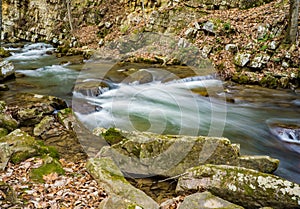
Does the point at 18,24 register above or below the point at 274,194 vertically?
below

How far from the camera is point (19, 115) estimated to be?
6836mm

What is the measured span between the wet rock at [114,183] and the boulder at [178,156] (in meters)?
0.45

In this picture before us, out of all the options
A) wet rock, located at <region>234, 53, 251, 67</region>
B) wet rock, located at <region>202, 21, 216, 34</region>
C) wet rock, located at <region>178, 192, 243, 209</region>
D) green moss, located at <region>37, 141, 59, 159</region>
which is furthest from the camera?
wet rock, located at <region>202, 21, 216, 34</region>

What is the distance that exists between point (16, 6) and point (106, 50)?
19.6 metres

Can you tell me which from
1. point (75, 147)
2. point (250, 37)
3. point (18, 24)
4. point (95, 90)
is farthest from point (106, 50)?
point (18, 24)

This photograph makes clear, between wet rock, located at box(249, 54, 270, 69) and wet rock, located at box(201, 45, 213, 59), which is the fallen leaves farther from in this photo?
wet rock, located at box(201, 45, 213, 59)

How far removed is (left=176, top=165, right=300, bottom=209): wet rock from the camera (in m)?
3.53

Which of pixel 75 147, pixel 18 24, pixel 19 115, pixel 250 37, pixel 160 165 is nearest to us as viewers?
pixel 160 165

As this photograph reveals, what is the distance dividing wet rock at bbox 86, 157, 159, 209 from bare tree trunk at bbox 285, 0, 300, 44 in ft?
32.1

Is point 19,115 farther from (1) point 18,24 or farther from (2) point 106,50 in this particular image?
(1) point 18,24

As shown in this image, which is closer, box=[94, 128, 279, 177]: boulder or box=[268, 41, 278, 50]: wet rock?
box=[94, 128, 279, 177]: boulder

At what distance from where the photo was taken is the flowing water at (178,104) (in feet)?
22.4

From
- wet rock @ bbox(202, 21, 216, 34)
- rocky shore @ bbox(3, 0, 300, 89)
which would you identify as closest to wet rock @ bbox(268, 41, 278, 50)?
rocky shore @ bbox(3, 0, 300, 89)

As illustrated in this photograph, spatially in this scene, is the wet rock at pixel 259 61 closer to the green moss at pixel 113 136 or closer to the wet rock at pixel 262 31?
the wet rock at pixel 262 31
